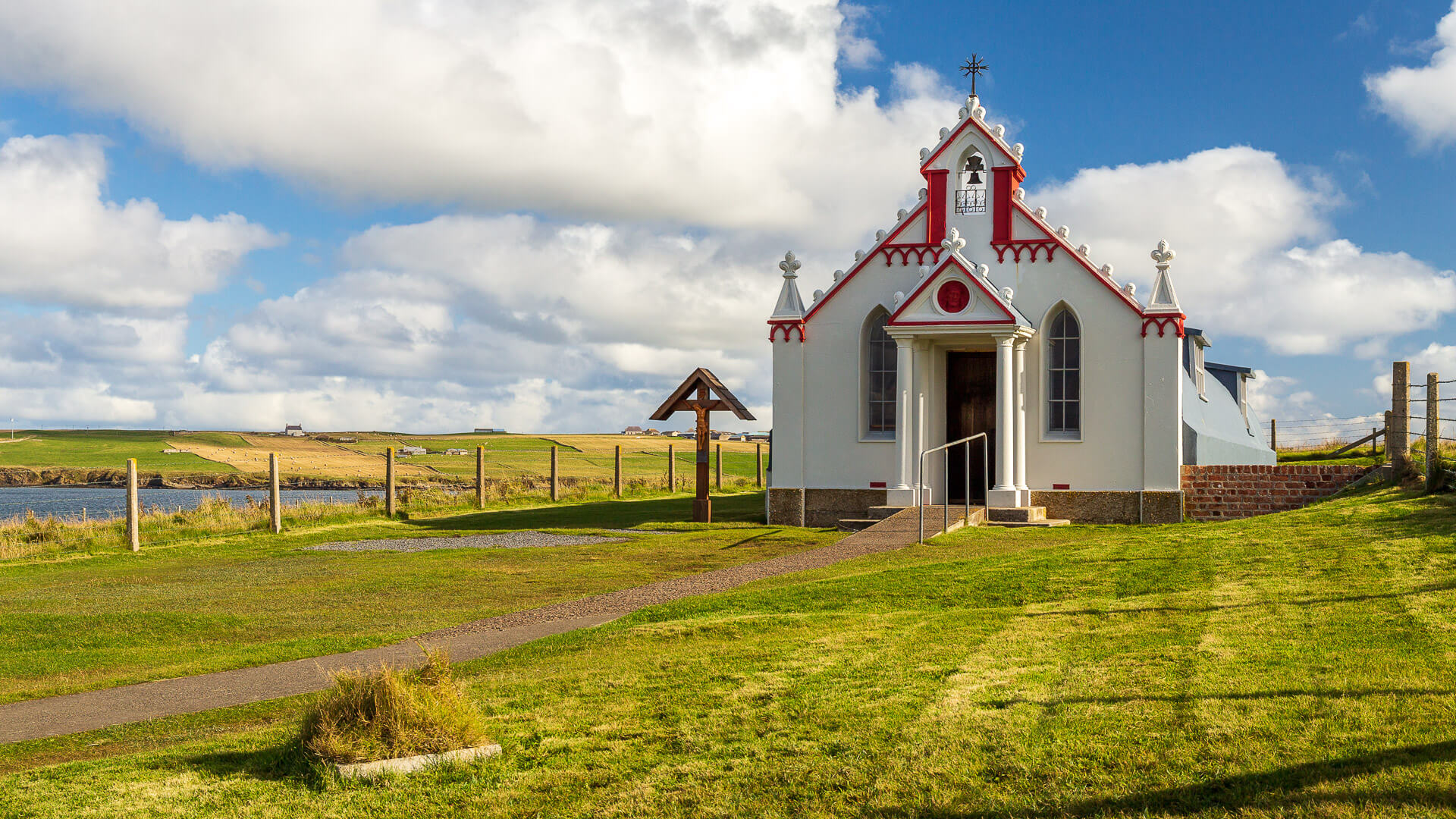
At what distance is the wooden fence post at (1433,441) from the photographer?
16.1 meters

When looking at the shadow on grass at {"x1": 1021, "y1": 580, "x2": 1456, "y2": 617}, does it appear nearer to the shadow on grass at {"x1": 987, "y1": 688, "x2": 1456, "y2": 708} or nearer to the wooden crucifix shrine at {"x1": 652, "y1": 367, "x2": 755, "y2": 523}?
the shadow on grass at {"x1": 987, "y1": 688, "x2": 1456, "y2": 708}

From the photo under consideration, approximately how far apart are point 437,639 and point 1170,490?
15771mm

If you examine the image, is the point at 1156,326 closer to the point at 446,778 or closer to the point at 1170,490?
the point at 1170,490

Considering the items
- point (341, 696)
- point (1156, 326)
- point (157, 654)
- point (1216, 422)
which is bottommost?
point (157, 654)

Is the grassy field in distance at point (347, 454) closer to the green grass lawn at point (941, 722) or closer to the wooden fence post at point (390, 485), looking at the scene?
the wooden fence post at point (390, 485)

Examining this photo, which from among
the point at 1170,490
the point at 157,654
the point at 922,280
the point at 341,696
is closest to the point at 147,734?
the point at 341,696

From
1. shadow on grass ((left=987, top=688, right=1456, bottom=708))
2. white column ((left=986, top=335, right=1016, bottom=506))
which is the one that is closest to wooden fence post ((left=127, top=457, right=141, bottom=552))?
white column ((left=986, top=335, right=1016, bottom=506))

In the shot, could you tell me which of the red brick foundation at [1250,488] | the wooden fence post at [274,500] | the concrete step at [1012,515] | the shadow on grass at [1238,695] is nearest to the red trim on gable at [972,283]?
the concrete step at [1012,515]

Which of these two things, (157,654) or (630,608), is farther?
(630,608)

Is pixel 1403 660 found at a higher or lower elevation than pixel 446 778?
higher

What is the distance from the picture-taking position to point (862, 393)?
23.7 metres

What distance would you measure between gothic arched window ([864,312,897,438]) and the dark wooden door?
1.13 m

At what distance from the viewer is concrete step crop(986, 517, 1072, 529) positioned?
20484 mm

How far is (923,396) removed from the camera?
22438 millimetres
